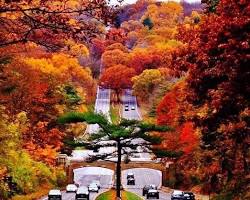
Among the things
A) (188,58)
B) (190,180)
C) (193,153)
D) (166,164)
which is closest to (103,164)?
(166,164)

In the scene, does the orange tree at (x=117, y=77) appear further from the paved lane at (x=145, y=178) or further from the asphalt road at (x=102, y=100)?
the paved lane at (x=145, y=178)

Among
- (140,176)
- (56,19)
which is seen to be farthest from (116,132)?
(140,176)

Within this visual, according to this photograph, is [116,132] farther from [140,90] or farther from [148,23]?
[148,23]

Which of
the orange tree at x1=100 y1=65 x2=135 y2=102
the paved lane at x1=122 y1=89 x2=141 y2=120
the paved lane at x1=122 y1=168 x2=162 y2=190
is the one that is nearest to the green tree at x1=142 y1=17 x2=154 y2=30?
the paved lane at x1=122 y1=89 x2=141 y2=120

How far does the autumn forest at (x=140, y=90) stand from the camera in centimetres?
1217

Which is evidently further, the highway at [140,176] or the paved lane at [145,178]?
the paved lane at [145,178]

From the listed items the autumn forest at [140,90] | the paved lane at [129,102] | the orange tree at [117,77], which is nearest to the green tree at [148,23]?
the paved lane at [129,102]

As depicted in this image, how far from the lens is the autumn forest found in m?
12.2

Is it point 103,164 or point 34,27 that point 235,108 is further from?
point 103,164

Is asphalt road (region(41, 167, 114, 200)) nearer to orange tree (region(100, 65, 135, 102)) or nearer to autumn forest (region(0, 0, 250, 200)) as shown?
autumn forest (region(0, 0, 250, 200))

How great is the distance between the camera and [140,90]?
11075 centimetres

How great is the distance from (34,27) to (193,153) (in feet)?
128

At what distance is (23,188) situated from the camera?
49250mm

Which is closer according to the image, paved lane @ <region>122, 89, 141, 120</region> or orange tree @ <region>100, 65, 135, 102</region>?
paved lane @ <region>122, 89, 141, 120</region>
